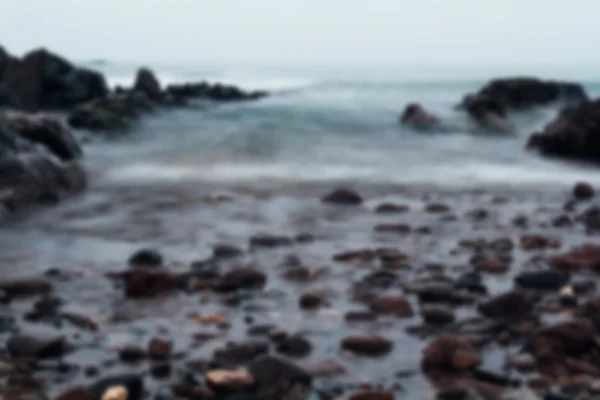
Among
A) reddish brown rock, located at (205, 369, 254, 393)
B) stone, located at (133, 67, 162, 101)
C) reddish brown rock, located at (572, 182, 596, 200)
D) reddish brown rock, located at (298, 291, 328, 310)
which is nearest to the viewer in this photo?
reddish brown rock, located at (205, 369, 254, 393)

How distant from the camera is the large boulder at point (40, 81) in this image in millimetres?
27844

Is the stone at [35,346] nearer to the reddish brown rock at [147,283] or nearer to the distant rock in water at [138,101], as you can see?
the reddish brown rock at [147,283]

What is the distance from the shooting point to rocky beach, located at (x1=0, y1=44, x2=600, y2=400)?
363 centimetres

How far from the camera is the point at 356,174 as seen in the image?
12031 millimetres

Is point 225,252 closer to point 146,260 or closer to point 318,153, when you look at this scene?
point 146,260

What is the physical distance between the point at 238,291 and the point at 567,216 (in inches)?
166

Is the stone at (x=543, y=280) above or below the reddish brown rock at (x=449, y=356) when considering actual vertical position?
below

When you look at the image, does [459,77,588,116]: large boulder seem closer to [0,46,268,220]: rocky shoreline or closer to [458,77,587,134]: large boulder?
[458,77,587,134]: large boulder

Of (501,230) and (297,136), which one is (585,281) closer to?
(501,230)

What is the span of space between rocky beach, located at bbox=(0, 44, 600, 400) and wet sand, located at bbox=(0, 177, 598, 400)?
0.02 metres

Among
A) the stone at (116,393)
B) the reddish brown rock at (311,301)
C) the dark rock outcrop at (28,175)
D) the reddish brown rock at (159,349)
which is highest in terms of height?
the dark rock outcrop at (28,175)

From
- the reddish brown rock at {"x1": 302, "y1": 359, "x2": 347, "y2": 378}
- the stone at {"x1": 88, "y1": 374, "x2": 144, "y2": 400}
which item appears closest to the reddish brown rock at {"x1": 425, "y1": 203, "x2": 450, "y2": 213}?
the reddish brown rock at {"x1": 302, "y1": 359, "x2": 347, "y2": 378}

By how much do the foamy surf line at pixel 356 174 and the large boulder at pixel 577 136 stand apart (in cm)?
159

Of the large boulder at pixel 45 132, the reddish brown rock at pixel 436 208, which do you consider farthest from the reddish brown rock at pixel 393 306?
the large boulder at pixel 45 132
